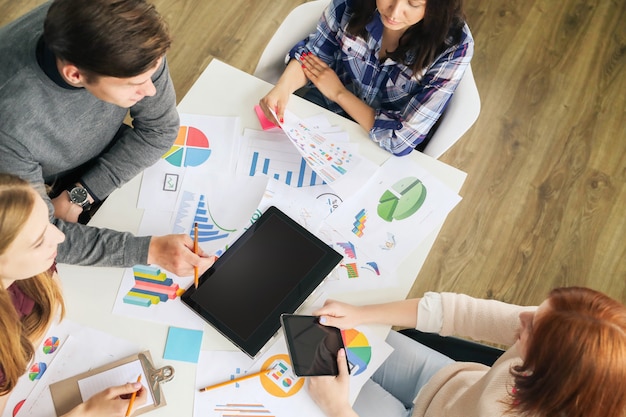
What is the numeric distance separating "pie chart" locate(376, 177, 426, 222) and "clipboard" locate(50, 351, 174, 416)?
633 mm

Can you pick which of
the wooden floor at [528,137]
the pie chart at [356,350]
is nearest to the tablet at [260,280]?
the pie chart at [356,350]

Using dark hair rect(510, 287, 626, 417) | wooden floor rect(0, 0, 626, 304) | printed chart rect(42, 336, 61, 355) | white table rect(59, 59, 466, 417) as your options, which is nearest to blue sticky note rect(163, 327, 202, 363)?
white table rect(59, 59, 466, 417)

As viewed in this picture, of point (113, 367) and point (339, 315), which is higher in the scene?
point (339, 315)

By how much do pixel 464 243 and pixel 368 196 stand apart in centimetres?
95

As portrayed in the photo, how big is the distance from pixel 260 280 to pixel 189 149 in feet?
1.40

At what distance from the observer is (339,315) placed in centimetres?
131

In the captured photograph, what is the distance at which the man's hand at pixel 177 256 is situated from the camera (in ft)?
4.31

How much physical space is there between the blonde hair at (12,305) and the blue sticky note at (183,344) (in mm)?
257

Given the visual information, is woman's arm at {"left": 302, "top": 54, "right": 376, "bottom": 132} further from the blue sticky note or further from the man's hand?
the blue sticky note

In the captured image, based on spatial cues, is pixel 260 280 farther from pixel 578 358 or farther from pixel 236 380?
pixel 578 358

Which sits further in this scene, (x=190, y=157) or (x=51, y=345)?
(x=190, y=157)

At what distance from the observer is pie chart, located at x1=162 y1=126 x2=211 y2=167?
59.9 inches

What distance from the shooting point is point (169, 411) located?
124 cm

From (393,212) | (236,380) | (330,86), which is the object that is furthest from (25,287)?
(330,86)
